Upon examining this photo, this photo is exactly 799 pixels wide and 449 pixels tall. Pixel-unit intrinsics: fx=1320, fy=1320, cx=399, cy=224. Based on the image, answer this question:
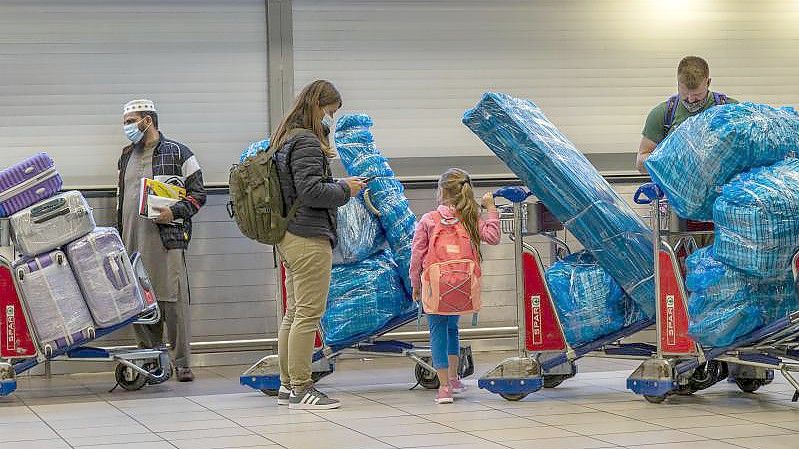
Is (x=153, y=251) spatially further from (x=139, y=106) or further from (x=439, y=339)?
(x=439, y=339)

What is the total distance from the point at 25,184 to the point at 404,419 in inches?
105

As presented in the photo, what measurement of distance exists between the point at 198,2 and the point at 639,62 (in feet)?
10.8

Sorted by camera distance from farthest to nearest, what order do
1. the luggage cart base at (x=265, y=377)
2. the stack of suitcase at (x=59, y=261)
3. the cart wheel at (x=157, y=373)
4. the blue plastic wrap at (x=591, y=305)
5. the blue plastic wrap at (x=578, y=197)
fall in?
1. the cart wheel at (x=157, y=373)
2. the stack of suitcase at (x=59, y=261)
3. the luggage cart base at (x=265, y=377)
4. the blue plastic wrap at (x=591, y=305)
5. the blue plastic wrap at (x=578, y=197)

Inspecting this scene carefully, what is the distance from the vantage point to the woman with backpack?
6.41 metres

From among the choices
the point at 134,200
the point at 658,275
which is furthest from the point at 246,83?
the point at 658,275

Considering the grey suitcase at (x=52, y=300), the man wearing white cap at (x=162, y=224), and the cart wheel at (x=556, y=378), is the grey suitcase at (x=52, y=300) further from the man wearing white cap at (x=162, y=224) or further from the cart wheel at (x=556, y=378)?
the cart wheel at (x=556, y=378)

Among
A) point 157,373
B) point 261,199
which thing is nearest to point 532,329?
point 261,199

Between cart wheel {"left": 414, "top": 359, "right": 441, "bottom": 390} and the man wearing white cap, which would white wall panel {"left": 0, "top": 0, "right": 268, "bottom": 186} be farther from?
cart wheel {"left": 414, "top": 359, "right": 441, "bottom": 390}

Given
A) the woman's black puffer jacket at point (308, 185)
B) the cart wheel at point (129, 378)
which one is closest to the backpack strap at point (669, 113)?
the woman's black puffer jacket at point (308, 185)

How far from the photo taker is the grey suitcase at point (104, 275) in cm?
747

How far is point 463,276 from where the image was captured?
6.75m

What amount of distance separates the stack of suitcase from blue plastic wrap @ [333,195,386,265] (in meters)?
1.30

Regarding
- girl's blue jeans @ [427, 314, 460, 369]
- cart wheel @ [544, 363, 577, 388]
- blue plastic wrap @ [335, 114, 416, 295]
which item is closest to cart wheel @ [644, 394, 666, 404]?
cart wheel @ [544, 363, 577, 388]

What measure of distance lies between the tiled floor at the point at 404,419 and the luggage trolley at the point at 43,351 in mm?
117
